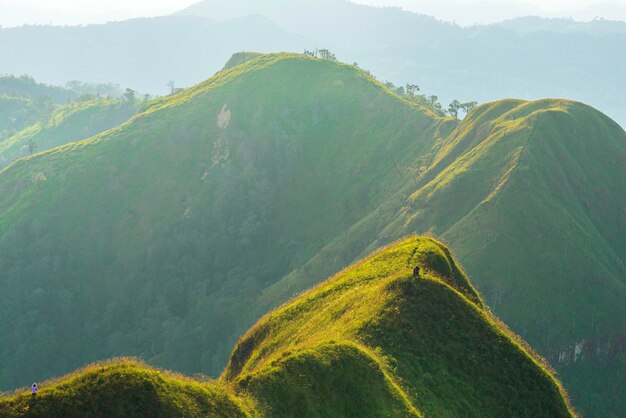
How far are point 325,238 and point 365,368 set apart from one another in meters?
128

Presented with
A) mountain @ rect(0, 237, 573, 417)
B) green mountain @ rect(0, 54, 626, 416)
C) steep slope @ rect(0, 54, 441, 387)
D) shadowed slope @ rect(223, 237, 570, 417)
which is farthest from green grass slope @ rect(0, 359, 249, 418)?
steep slope @ rect(0, 54, 441, 387)

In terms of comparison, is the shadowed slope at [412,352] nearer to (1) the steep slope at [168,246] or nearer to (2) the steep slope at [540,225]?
(2) the steep slope at [540,225]

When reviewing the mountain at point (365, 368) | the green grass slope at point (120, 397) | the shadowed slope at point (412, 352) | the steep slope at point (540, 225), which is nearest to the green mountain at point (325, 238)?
the steep slope at point (540, 225)

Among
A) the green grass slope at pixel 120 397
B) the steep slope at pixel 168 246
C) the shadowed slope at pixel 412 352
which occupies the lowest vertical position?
the steep slope at pixel 168 246

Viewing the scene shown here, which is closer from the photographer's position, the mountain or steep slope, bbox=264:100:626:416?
the mountain

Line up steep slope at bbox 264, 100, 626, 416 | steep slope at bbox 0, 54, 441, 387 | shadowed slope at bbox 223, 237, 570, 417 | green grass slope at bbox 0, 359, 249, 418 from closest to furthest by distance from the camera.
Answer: green grass slope at bbox 0, 359, 249, 418
shadowed slope at bbox 223, 237, 570, 417
steep slope at bbox 264, 100, 626, 416
steep slope at bbox 0, 54, 441, 387

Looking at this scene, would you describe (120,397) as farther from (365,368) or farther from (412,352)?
(412,352)

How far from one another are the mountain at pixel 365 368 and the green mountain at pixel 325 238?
2531 inches

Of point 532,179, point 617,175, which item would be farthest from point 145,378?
point 617,175

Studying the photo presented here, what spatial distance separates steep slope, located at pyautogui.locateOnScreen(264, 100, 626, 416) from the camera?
116m

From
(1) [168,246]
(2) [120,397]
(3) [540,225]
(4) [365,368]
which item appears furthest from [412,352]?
(1) [168,246]

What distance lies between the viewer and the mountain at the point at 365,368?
3669 cm

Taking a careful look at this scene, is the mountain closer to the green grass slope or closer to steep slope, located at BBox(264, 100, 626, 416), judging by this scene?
the green grass slope

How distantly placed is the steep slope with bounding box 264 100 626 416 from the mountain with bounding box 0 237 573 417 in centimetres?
6050
